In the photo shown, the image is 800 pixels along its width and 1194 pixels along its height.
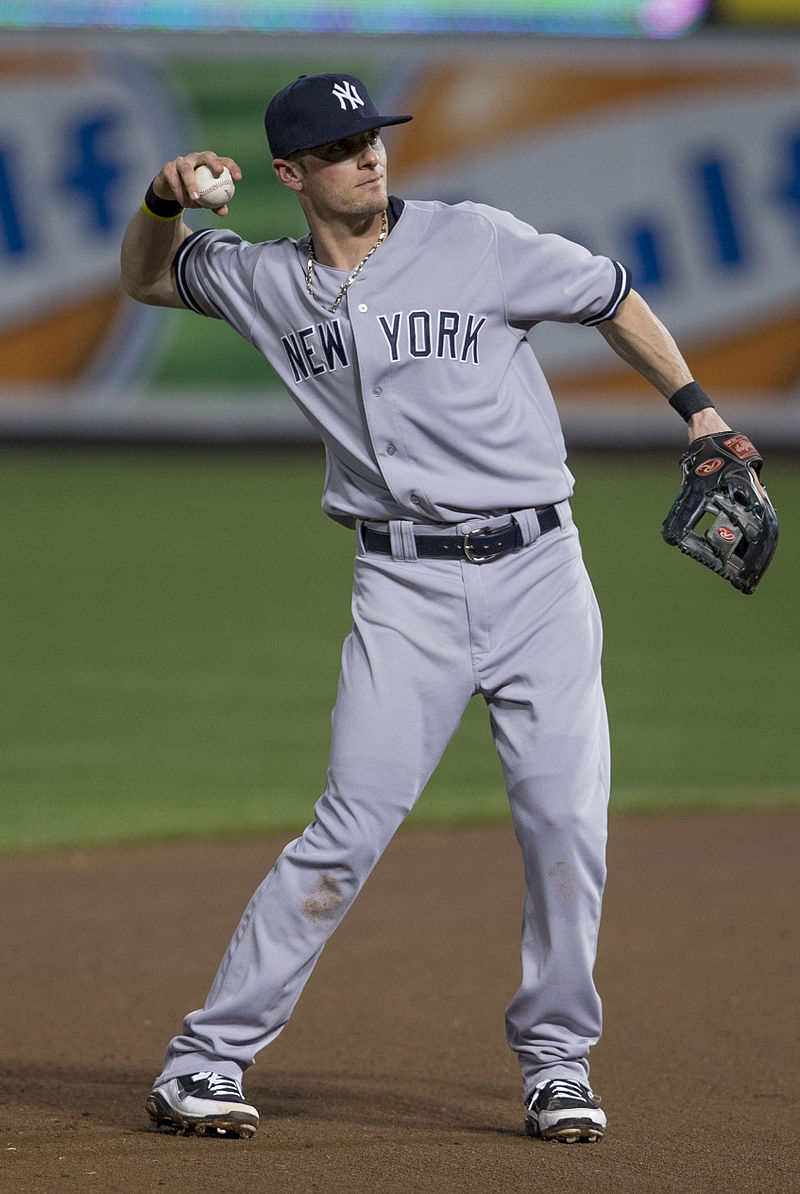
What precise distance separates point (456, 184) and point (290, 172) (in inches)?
634

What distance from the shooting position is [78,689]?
896 cm

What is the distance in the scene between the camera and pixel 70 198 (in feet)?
61.6

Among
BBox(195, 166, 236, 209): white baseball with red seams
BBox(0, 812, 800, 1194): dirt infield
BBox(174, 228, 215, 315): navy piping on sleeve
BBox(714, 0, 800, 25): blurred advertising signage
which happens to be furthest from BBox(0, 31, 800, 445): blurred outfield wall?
BBox(195, 166, 236, 209): white baseball with red seams

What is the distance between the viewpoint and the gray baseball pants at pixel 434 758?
339 centimetres

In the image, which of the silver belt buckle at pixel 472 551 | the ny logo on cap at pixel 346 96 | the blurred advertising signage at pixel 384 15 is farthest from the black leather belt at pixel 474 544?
the blurred advertising signage at pixel 384 15

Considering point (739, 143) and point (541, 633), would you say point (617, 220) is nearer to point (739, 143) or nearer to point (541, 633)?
point (739, 143)

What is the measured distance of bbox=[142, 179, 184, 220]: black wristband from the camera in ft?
11.7

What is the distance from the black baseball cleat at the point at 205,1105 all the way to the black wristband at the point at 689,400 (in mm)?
1644

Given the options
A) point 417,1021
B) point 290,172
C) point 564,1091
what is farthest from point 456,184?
point 564,1091

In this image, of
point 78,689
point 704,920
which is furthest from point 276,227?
point 704,920

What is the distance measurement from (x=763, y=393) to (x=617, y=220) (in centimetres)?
255

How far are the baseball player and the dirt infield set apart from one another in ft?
0.69

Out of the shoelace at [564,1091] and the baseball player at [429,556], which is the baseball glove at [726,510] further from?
the shoelace at [564,1091]

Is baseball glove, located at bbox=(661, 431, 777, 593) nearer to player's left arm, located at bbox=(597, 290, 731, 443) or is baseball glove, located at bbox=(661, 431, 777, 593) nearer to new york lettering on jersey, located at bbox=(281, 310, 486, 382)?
player's left arm, located at bbox=(597, 290, 731, 443)
